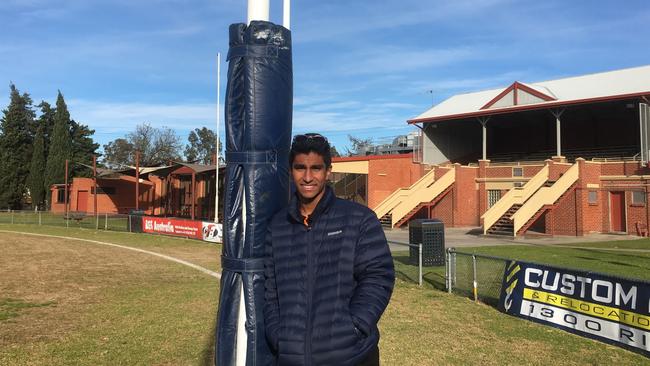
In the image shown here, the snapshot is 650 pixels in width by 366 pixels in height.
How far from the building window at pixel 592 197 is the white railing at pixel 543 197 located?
1.47 metres

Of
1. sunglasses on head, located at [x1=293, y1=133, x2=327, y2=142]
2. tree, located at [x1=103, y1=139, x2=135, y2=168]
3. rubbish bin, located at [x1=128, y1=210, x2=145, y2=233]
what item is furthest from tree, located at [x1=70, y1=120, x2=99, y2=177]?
sunglasses on head, located at [x1=293, y1=133, x2=327, y2=142]

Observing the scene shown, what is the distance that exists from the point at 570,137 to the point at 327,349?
43.7 metres

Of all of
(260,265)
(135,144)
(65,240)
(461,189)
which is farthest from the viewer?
(135,144)

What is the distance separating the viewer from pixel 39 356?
5.89 m

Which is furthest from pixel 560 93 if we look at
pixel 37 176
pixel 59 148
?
pixel 37 176

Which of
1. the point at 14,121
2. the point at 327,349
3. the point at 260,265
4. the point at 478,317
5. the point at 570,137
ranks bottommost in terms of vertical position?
the point at 478,317

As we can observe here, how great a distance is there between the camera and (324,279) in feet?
7.56

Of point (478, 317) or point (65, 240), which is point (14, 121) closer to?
point (65, 240)

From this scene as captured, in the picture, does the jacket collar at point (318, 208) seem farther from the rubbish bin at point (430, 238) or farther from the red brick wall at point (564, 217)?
the red brick wall at point (564, 217)

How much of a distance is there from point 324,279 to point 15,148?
235ft

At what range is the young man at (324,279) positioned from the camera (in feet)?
7.36

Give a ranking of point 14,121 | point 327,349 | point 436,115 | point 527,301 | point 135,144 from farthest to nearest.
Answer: point 135,144, point 14,121, point 436,115, point 527,301, point 327,349

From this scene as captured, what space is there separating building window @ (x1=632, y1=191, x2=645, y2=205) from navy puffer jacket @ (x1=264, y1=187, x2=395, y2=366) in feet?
102

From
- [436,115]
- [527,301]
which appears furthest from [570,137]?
[527,301]
